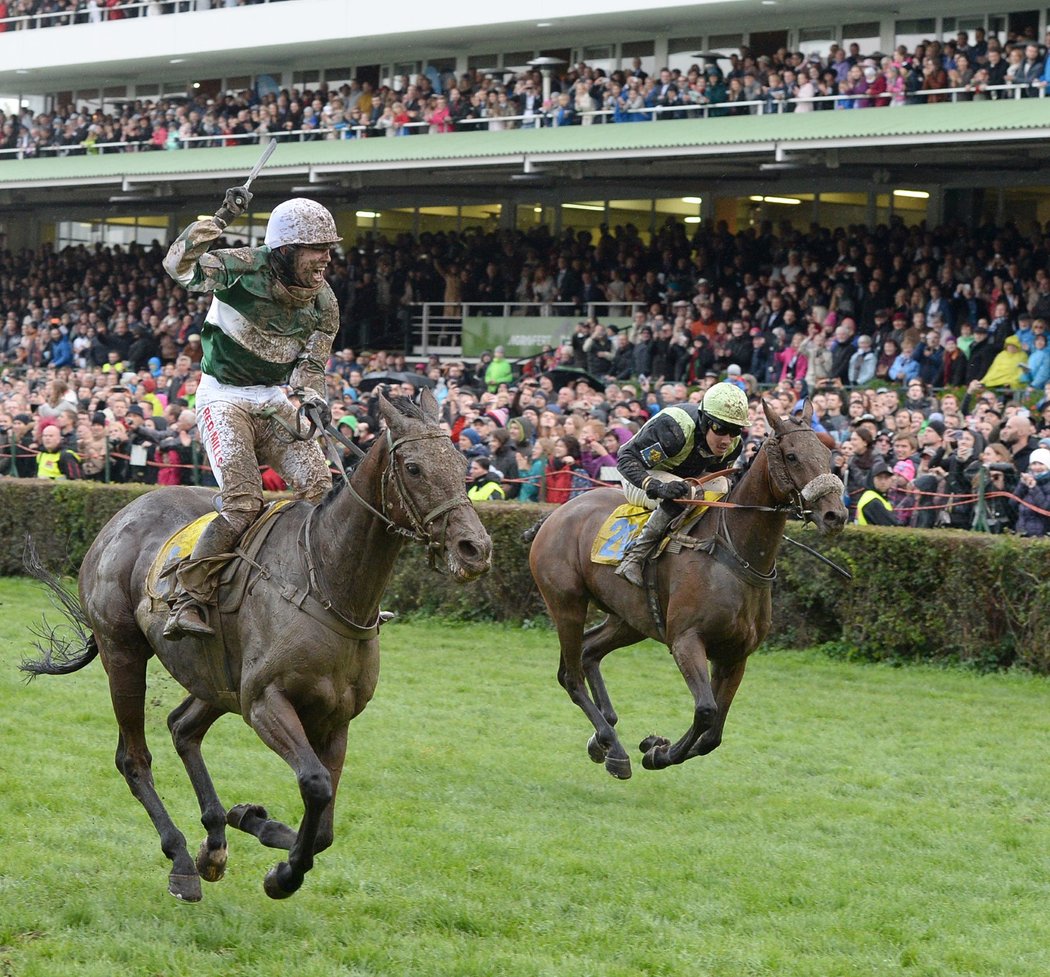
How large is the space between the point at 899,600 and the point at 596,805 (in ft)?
15.5

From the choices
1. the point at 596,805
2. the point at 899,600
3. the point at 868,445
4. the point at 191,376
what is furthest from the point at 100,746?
the point at 191,376

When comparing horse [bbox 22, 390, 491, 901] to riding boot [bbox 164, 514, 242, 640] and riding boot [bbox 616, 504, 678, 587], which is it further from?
riding boot [bbox 616, 504, 678, 587]

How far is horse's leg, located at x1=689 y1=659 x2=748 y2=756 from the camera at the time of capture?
25.3 ft

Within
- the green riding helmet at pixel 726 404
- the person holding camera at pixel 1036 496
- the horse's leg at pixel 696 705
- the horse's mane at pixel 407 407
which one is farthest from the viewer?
the person holding camera at pixel 1036 496

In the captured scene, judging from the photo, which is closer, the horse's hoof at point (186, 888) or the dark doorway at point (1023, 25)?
the horse's hoof at point (186, 888)

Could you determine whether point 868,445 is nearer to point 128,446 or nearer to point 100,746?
point 100,746

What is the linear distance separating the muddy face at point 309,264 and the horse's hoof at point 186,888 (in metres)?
2.24

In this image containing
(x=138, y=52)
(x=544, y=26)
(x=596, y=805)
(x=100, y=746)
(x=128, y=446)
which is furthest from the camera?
(x=138, y=52)

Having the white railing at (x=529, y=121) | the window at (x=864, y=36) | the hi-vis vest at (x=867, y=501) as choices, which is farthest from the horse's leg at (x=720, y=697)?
the window at (x=864, y=36)

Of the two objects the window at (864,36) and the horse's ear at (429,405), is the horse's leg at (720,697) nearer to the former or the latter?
the horse's ear at (429,405)

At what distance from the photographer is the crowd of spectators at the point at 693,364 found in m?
12.9

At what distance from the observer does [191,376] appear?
2161 cm

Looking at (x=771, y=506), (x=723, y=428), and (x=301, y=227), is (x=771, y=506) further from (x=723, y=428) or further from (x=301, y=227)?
(x=301, y=227)

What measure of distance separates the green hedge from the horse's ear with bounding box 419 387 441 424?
4.98 metres
